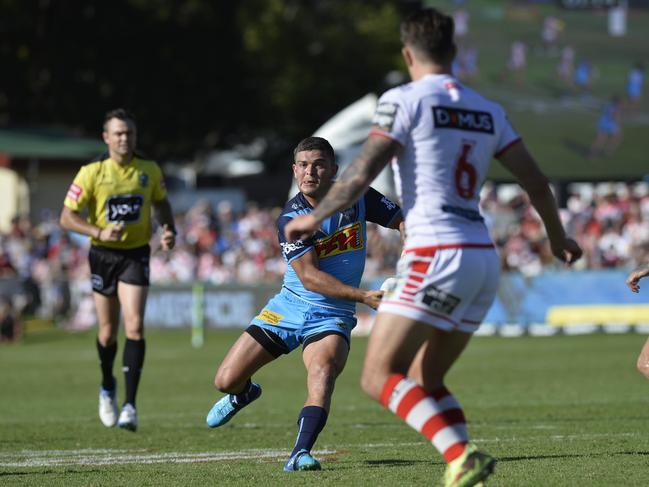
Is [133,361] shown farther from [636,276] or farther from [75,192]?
[636,276]

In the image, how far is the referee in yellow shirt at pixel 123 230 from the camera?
11.3m

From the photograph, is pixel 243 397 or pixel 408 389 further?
pixel 243 397

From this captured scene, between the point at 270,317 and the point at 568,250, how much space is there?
285 centimetres

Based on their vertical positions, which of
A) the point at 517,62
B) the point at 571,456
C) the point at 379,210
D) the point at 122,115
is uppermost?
the point at 517,62

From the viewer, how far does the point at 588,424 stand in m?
11.3

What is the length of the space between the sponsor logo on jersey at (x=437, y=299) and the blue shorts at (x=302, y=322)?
8.23 ft

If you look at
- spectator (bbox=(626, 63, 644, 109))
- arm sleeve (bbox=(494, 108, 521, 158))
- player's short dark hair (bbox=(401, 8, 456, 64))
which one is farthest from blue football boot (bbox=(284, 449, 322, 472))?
spectator (bbox=(626, 63, 644, 109))

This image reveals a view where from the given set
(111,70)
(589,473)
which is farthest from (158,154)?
(589,473)

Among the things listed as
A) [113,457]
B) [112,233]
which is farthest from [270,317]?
[112,233]

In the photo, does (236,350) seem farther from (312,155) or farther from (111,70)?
(111,70)

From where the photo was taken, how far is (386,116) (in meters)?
6.18

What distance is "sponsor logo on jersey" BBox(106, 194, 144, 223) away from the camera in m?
11.4

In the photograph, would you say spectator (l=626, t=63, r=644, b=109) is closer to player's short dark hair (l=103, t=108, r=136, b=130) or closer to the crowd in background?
the crowd in background

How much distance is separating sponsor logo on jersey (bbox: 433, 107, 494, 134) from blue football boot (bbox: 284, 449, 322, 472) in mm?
2860
